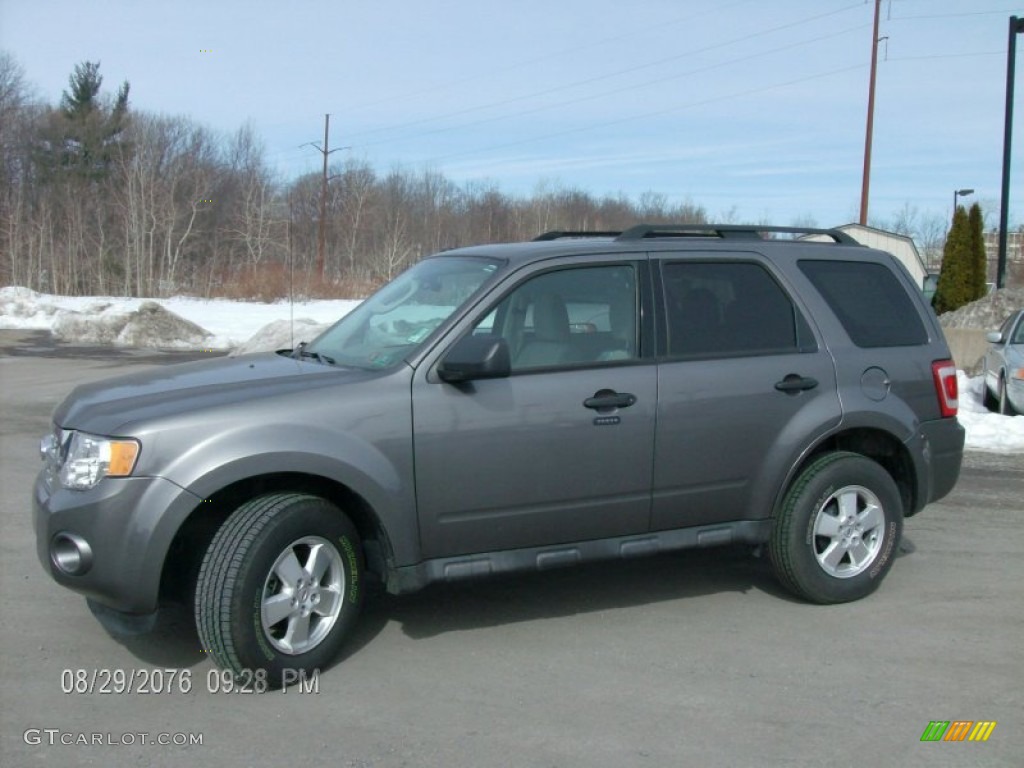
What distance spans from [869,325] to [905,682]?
2.08 metres

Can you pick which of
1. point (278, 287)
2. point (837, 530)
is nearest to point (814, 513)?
point (837, 530)

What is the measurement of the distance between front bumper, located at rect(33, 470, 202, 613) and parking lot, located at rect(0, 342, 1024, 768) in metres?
0.48

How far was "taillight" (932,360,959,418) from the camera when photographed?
19.6ft

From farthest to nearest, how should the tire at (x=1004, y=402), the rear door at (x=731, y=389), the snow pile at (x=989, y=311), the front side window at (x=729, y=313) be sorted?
the snow pile at (x=989, y=311), the tire at (x=1004, y=402), the front side window at (x=729, y=313), the rear door at (x=731, y=389)

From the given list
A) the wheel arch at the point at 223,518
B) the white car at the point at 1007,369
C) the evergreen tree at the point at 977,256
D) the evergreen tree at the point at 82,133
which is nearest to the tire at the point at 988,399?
the white car at the point at 1007,369

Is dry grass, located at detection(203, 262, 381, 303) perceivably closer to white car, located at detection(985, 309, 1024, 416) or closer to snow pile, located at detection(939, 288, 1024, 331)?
snow pile, located at detection(939, 288, 1024, 331)

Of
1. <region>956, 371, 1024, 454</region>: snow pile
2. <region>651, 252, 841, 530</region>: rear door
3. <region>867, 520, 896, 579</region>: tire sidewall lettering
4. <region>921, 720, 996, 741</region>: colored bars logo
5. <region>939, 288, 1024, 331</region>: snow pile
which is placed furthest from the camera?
<region>939, 288, 1024, 331</region>: snow pile

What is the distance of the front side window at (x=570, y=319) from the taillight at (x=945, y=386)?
1.91 meters

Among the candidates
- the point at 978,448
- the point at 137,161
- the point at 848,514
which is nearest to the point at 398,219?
the point at 137,161

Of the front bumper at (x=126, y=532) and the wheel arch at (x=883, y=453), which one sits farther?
the wheel arch at (x=883, y=453)

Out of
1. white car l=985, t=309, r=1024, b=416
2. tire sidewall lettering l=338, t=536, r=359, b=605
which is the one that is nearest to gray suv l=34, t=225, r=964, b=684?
tire sidewall lettering l=338, t=536, r=359, b=605

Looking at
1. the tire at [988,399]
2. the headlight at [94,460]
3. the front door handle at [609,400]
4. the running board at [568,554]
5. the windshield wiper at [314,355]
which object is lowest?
the running board at [568,554]

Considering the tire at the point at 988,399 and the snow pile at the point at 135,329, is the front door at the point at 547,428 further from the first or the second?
the snow pile at the point at 135,329

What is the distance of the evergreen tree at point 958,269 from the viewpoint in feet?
85.1
